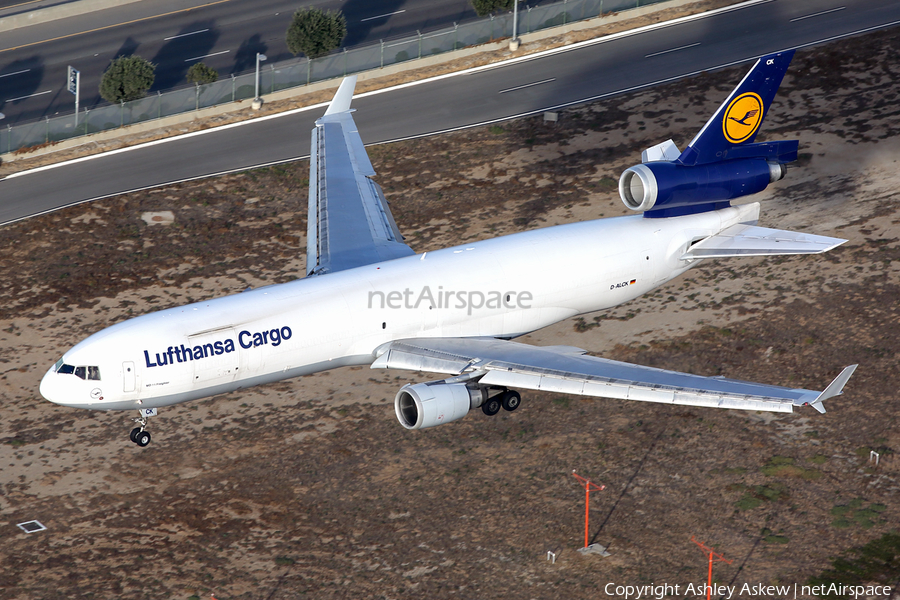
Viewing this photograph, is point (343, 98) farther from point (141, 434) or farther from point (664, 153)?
point (141, 434)

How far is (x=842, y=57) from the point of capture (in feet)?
254

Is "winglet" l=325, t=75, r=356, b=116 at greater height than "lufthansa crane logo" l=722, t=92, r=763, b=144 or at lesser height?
greater

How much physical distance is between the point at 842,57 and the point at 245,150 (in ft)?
139

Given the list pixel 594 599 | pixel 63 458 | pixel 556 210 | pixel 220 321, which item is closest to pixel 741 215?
pixel 556 210

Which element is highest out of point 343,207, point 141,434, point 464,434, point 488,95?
point 488,95

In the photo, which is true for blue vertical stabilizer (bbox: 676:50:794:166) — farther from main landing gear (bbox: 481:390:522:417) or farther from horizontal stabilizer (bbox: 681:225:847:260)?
main landing gear (bbox: 481:390:522:417)

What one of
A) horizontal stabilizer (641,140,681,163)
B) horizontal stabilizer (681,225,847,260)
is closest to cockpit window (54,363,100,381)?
horizontal stabilizer (681,225,847,260)

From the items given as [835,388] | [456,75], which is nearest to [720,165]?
[835,388]

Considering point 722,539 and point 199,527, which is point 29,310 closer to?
point 199,527

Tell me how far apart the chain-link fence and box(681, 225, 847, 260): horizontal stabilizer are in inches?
1400

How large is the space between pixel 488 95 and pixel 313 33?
1406 centimetres

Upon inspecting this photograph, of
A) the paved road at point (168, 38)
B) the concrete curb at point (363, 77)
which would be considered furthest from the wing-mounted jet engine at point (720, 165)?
the paved road at point (168, 38)

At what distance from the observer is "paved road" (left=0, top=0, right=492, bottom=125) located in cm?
8200

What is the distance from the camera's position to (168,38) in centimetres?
8769
